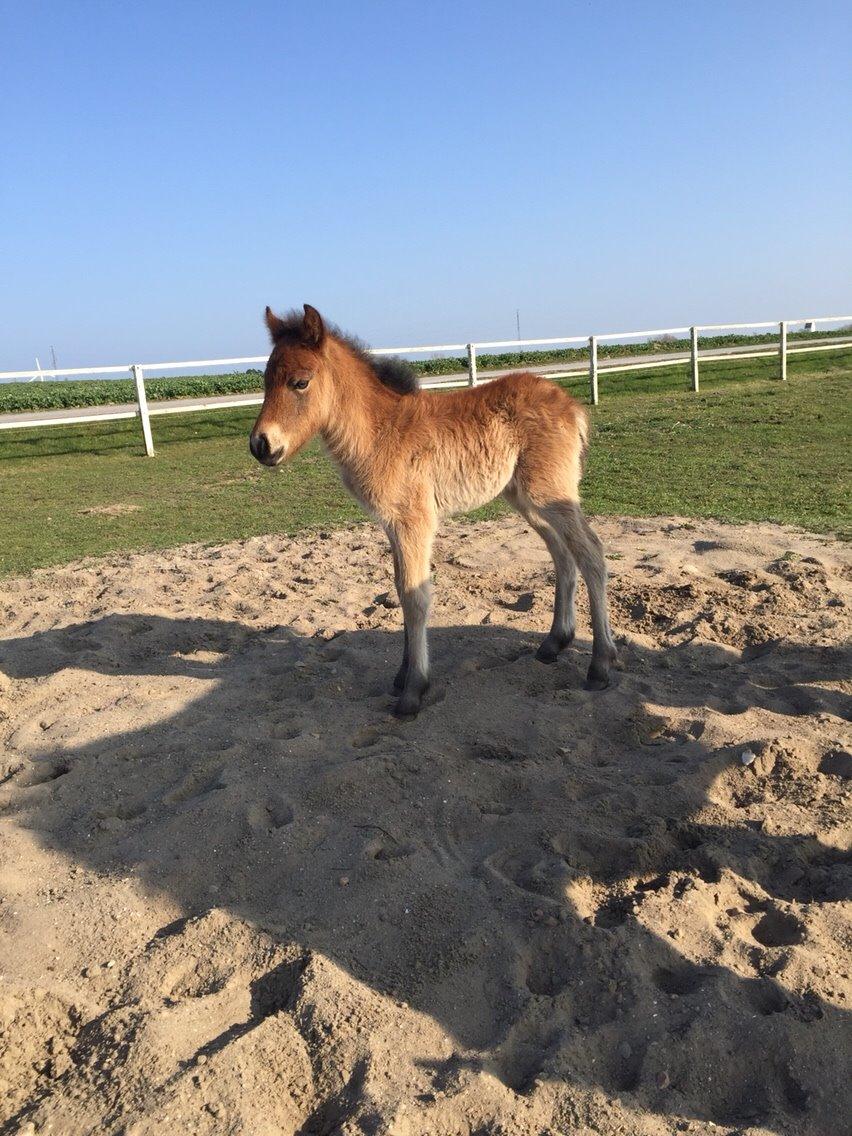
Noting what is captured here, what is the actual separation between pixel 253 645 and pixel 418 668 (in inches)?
65.9

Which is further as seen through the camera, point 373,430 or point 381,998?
point 373,430

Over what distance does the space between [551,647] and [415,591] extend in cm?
112

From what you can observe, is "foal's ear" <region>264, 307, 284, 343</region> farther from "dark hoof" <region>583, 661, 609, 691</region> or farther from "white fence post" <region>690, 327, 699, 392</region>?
"white fence post" <region>690, 327, 699, 392</region>

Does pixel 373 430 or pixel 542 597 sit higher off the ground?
pixel 373 430

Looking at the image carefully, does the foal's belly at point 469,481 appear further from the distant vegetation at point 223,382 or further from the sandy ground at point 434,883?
the distant vegetation at point 223,382

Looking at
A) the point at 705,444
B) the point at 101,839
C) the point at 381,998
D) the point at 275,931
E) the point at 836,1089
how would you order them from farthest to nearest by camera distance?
the point at 705,444 → the point at 101,839 → the point at 275,931 → the point at 381,998 → the point at 836,1089

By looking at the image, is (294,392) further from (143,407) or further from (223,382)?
(223,382)

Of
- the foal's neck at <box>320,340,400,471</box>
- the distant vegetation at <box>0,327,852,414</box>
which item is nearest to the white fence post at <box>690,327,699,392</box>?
the distant vegetation at <box>0,327,852,414</box>

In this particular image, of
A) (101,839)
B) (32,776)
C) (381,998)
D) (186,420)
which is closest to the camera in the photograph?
(381,998)

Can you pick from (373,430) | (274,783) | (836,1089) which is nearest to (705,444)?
(373,430)

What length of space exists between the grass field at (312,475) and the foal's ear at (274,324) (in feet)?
15.7

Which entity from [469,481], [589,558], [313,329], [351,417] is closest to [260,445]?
[351,417]

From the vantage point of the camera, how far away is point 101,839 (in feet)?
12.3

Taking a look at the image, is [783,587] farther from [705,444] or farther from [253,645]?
[705,444]
